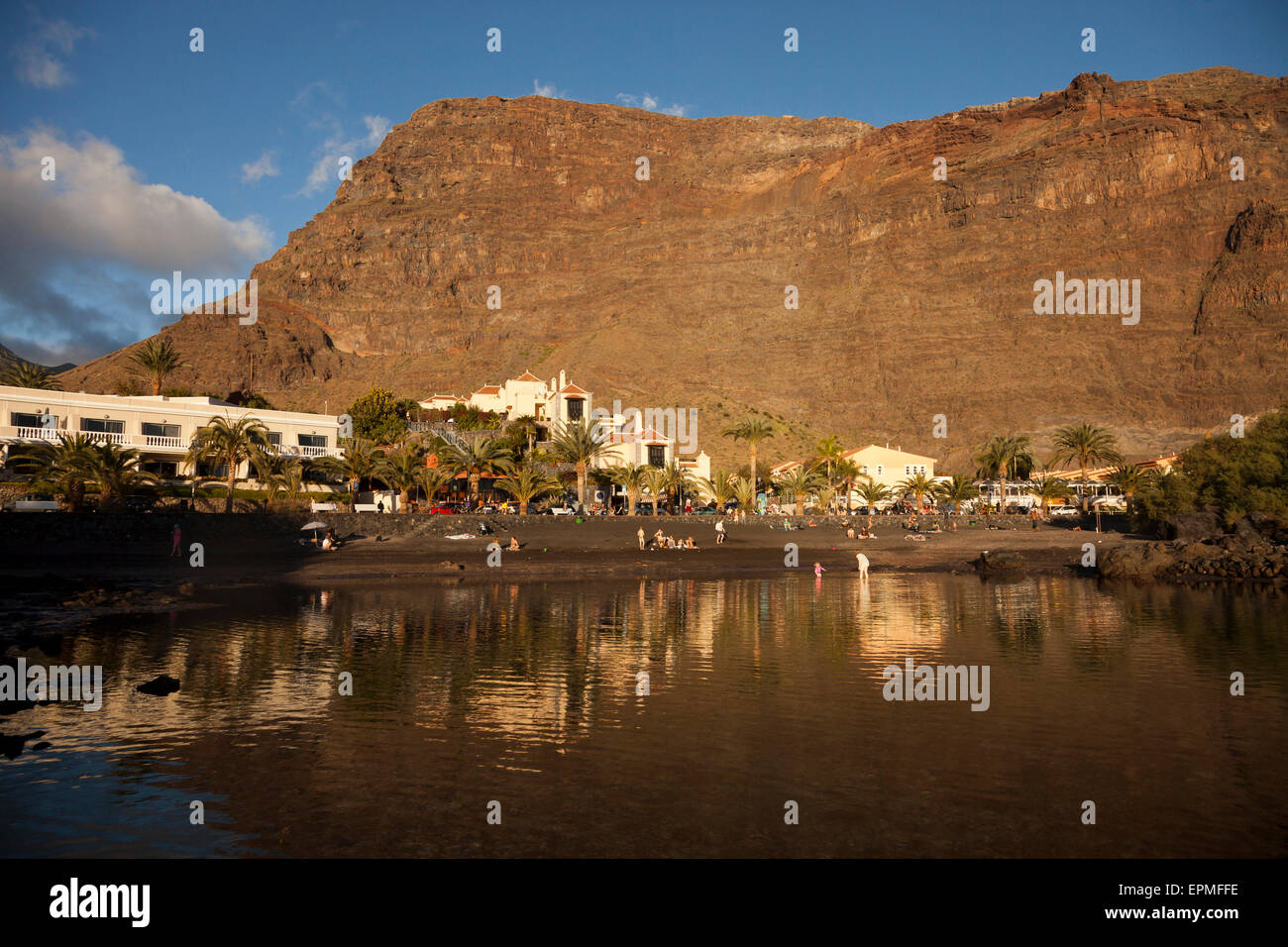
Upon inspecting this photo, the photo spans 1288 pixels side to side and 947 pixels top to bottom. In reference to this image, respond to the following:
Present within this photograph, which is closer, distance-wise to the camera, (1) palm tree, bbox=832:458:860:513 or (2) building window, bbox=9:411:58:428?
(2) building window, bbox=9:411:58:428

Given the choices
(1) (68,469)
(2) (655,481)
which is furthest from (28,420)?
(2) (655,481)

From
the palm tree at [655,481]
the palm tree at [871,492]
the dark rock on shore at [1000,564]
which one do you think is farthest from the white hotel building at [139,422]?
the dark rock on shore at [1000,564]

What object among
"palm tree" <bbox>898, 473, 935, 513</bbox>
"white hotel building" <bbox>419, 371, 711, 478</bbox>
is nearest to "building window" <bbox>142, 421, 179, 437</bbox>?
"white hotel building" <bbox>419, 371, 711, 478</bbox>

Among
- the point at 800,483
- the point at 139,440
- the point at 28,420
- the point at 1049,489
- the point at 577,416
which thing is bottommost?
the point at 1049,489

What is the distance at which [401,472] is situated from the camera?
201 feet

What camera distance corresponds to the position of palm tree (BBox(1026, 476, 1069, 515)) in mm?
78938

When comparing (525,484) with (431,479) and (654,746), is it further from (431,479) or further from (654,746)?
(654,746)

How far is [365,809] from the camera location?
9703mm

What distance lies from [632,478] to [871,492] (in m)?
26.7

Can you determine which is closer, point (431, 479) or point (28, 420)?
point (28, 420)

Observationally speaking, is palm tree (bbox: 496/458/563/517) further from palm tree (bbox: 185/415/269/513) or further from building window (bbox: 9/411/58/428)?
building window (bbox: 9/411/58/428)

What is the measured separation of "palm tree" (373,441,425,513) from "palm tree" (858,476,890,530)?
4053 centimetres
